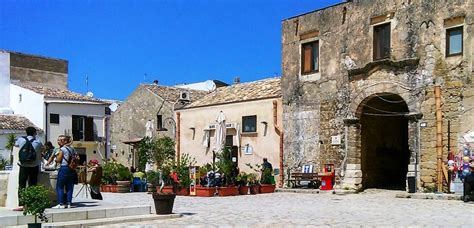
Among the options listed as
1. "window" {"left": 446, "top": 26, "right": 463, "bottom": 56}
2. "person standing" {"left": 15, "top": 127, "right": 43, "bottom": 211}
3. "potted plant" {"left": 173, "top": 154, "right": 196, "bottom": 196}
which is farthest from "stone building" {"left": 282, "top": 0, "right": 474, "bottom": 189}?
"person standing" {"left": 15, "top": 127, "right": 43, "bottom": 211}

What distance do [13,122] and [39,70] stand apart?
6481 millimetres

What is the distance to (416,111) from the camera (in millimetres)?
19656

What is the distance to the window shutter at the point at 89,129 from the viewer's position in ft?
128

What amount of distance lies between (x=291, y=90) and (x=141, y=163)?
434 inches

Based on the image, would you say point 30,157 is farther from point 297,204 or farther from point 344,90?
point 344,90

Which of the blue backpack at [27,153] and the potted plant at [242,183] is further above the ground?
the blue backpack at [27,153]

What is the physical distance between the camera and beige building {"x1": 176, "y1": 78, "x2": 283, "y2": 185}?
1005 inches

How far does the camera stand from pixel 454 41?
18750mm

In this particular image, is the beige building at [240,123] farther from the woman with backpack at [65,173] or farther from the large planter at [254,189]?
the woman with backpack at [65,173]

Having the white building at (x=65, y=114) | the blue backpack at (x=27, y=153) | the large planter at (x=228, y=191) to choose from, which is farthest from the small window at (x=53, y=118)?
the blue backpack at (x=27, y=153)

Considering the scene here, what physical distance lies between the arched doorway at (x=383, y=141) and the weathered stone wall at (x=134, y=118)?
12807mm

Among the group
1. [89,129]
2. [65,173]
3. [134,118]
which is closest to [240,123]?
[134,118]

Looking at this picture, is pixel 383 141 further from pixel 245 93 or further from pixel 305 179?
pixel 245 93

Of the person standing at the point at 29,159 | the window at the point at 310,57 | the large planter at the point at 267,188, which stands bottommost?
the large planter at the point at 267,188
